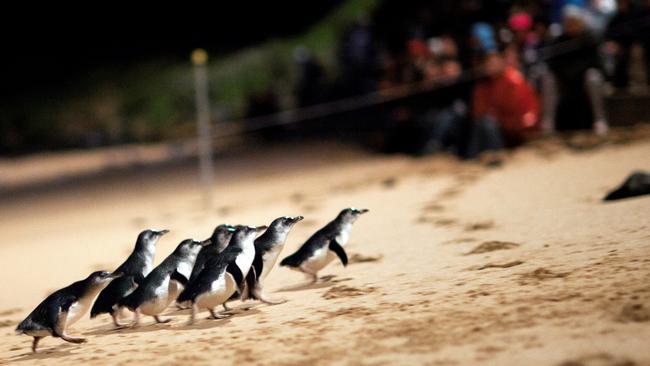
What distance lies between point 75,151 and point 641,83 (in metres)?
15.0

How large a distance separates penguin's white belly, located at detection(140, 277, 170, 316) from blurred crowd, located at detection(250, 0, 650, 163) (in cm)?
796

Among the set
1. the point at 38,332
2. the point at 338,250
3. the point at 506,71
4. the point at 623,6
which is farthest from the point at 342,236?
the point at 623,6

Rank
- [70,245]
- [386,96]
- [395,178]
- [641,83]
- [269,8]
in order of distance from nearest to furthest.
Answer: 1. [70,245]
2. [395,178]
3. [641,83]
4. [386,96]
5. [269,8]

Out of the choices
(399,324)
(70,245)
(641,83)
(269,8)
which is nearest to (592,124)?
(641,83)

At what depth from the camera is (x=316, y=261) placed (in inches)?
252

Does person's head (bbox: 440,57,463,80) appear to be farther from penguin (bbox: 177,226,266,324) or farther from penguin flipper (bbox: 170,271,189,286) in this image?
penguin flipper (bbox: 170,271,189,286)

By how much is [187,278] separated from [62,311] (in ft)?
2.44

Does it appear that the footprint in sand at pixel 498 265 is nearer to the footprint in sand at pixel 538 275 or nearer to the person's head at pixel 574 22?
the footprint in sand at pixel 538 275

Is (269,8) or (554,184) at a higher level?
(269,8)

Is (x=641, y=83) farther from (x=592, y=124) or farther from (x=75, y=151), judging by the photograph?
(x=75, y=151)

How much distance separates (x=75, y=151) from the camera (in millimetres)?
24484

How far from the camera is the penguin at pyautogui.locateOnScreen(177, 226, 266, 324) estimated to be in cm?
552

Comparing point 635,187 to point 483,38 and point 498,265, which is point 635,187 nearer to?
point 498,265

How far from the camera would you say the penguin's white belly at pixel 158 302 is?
5609mm
